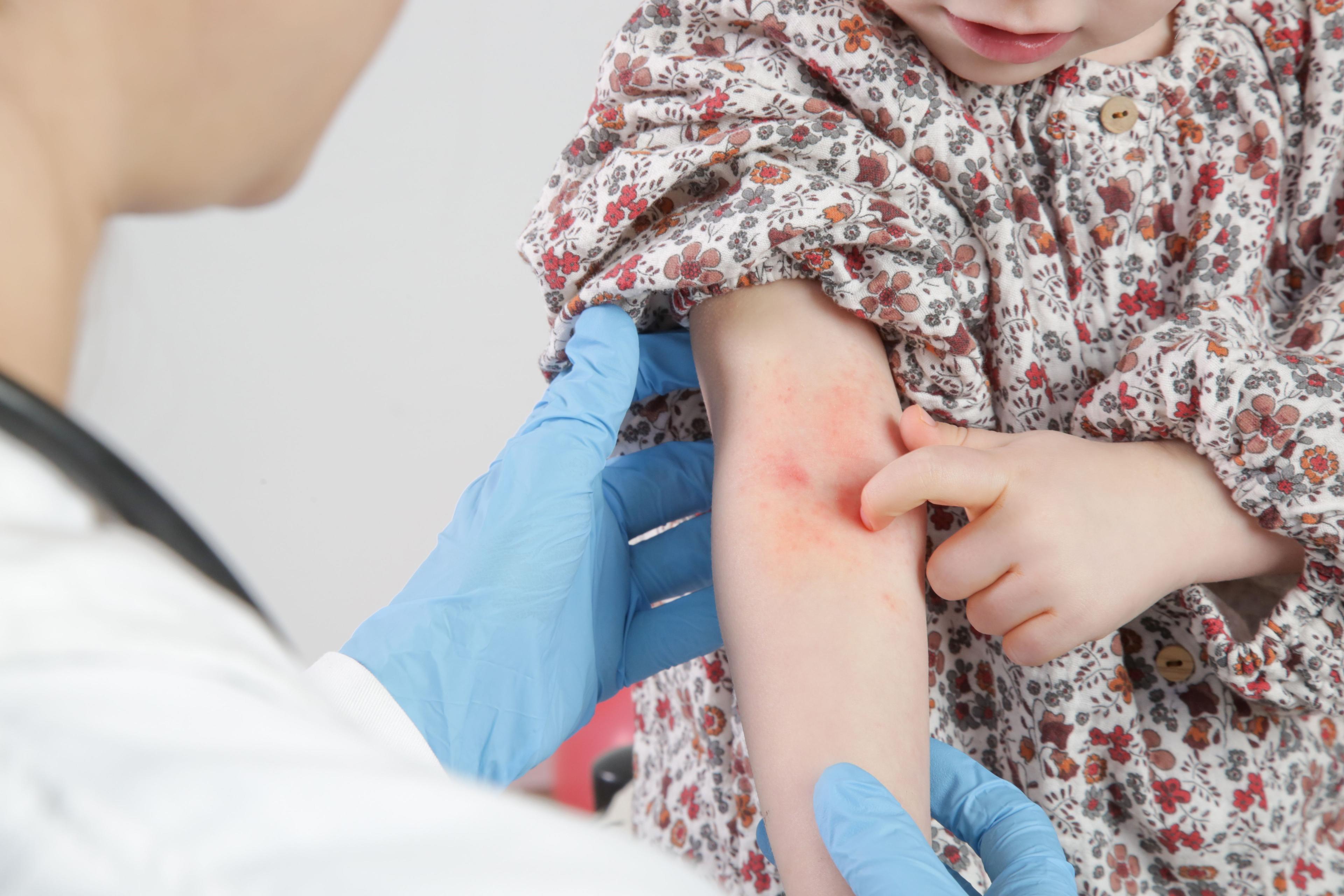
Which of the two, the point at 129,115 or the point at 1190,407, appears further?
the point at 1190,407

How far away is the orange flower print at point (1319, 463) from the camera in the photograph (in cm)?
59

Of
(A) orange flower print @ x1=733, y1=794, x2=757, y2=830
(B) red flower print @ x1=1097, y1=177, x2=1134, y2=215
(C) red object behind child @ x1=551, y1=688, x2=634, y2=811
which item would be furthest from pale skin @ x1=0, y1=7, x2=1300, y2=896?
(C) red object behind child @ x1=551, y1=688, x2=634, y2=811

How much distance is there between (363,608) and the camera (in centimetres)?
140

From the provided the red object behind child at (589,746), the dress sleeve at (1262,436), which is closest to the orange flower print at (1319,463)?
the dress sleeve at (1262,436)

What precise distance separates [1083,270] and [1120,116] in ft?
0.43

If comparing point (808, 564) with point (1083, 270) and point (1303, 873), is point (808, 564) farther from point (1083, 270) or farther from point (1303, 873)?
point (1303, 873)

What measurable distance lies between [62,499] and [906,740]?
1.74 feet

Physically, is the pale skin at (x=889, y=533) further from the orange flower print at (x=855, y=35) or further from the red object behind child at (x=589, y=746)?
the red object behind child at (x=589, y=746)

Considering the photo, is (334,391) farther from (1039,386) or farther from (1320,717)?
(1320,717)

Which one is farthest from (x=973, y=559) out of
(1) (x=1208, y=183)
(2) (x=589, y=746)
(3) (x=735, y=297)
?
(2) (x=589, y=746)

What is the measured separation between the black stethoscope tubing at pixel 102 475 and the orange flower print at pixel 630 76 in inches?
21.3

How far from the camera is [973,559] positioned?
632 millimetres

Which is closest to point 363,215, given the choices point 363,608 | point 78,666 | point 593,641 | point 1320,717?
point 593,641

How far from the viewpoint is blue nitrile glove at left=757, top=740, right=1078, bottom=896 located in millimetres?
541
